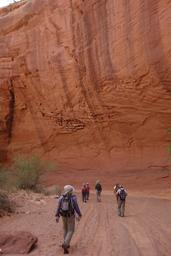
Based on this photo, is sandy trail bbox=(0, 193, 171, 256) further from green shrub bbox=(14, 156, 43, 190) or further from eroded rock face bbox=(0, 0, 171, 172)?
eroded rock face bbox=(0, 0, 171, 172)

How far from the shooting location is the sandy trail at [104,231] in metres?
8.17

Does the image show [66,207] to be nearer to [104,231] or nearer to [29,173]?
[104,231]

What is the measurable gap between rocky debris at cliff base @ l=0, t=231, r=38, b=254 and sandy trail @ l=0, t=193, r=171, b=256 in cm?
16

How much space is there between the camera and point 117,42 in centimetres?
2791

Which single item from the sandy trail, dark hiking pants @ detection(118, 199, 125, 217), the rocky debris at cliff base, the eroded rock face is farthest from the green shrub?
the rocky debris at cliff base

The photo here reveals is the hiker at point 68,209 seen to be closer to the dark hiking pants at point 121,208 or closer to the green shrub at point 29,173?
the dark hiking pants at point 121,208

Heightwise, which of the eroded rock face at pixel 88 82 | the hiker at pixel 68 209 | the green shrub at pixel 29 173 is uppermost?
the eroded rock face at pixel 88 82

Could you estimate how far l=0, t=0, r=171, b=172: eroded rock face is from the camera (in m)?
27.0

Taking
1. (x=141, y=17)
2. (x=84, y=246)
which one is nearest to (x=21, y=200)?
(x=84, y=246)

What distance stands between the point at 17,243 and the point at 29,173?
1645cm

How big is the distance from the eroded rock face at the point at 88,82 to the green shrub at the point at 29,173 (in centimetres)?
Result: 594

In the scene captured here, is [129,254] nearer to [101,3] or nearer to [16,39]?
[101,3]

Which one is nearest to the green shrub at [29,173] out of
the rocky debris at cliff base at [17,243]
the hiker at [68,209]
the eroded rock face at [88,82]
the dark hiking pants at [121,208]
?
the eroded rock face at [88,82]

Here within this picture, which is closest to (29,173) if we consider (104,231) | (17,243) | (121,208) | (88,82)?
(88,82)
